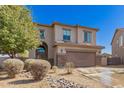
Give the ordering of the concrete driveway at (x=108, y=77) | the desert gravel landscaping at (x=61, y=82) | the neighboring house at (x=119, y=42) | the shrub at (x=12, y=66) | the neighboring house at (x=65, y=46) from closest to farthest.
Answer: the desert gravel landscaping at (x=61, y=82) < the concrete driveway at (x=108, y=77) < the shrub at (x=12, y=66) < the neighboring house at (x=65, y=46) < the neighboring house at (x=119, y=42)

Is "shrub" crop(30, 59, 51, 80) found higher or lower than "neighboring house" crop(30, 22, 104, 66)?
lower

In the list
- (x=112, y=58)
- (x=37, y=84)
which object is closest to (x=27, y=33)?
(x=37, y=84)

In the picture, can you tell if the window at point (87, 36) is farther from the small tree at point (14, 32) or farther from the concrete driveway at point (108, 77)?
the small tree at point (14, 32)

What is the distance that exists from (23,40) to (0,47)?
1.84m

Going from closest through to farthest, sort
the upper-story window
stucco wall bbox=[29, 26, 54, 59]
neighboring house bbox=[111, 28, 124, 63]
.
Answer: stucco wall bbox=[29, 26, 54, 59] → the upper-story window → neighboring house bbox=[111, 28, 124, 63]

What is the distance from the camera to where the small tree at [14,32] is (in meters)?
10.3

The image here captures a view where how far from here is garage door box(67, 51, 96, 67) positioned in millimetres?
16836

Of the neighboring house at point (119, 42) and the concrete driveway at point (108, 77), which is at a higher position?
the neighboring house at point (119, 42)

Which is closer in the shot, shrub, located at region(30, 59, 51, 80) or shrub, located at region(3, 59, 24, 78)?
shrub, located at region(30, 59, 51, 80)

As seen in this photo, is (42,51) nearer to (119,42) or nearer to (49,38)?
(49,38)

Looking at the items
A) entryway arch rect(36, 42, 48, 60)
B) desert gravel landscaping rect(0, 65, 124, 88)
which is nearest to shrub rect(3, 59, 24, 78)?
desert gravel landscaping rect(0, 65, 124, 88)

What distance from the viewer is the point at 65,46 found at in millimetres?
16453

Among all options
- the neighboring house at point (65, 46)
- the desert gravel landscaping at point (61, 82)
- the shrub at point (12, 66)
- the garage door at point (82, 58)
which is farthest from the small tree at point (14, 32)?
the garage door at point (82, 58)

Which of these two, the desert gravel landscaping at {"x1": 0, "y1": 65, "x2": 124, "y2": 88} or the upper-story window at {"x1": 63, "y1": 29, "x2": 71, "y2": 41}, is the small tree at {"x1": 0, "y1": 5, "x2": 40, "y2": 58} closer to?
the desert gravel landscaping at {"x1": 0, "y1": 65, "x2": 124, "y2": 88}
